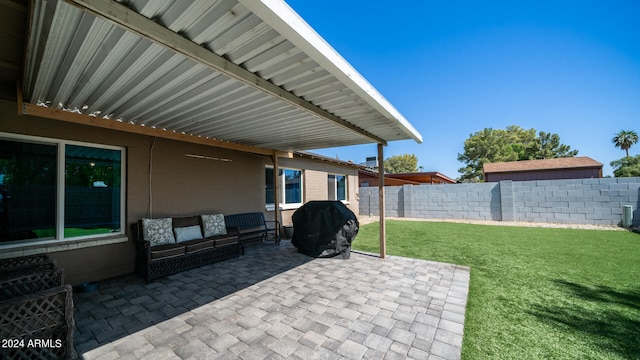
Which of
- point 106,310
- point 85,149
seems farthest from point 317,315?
point 85,149

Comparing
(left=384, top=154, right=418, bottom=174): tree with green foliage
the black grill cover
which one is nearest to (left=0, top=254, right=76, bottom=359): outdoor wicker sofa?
the black grill cover

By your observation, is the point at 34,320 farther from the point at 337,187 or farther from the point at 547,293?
the point at 337,187

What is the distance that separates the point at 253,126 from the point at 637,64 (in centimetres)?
1551

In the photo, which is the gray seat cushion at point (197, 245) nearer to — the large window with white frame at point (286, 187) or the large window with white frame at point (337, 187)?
the large window with white frame at point (286, 187)

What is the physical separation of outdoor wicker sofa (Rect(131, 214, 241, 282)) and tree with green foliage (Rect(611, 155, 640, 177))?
3766 cm

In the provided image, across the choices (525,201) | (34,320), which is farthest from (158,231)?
(525,201)

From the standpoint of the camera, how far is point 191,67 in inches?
89.4

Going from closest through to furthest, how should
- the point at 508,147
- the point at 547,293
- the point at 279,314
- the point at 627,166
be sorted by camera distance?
1. the point at 279,314
2. the point at 547,293
3. the point at 627,166
4. the point at 508,147

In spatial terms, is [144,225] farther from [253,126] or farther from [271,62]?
[271,62]

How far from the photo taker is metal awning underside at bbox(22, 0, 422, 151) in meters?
1.53

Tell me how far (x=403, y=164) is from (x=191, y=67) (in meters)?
50.4

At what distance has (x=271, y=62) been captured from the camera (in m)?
2.18

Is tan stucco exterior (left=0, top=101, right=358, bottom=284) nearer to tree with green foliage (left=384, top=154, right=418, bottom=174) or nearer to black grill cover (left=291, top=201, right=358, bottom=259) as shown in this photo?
black grill cover (left=291, top=201, right=358, bottom=259)

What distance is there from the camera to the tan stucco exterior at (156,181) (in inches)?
141
